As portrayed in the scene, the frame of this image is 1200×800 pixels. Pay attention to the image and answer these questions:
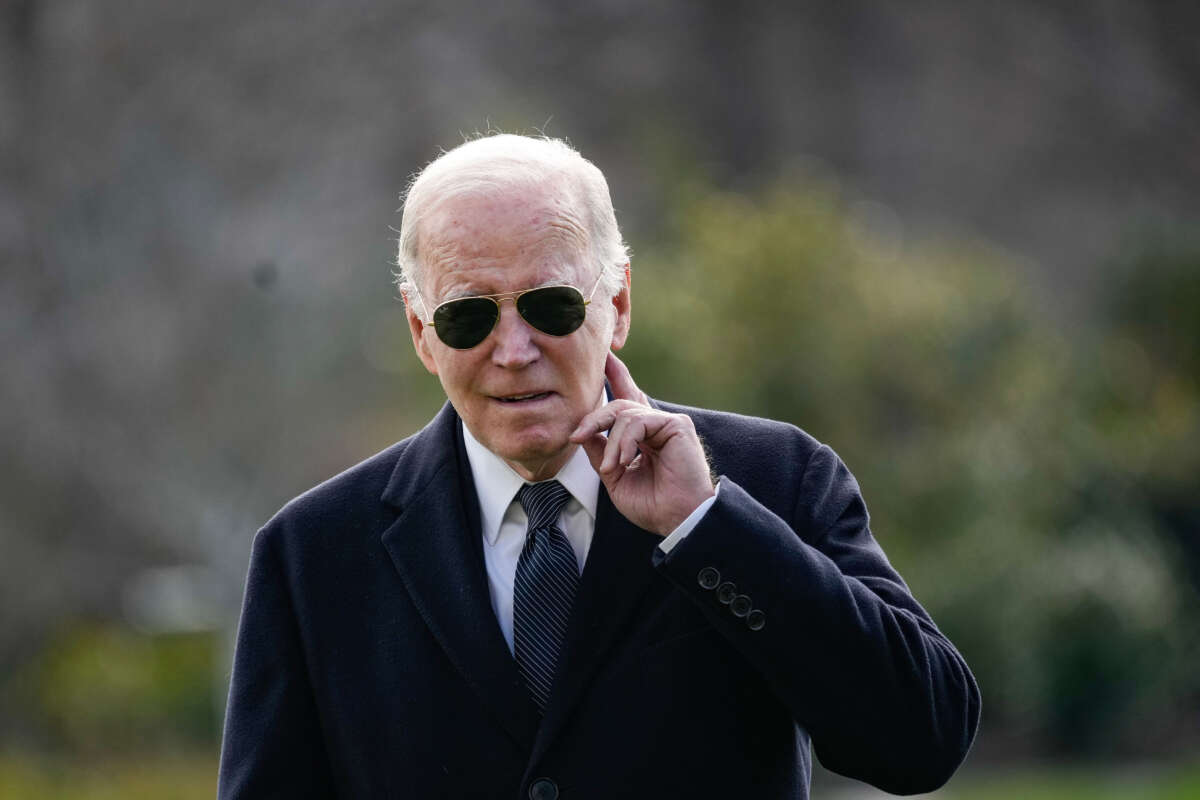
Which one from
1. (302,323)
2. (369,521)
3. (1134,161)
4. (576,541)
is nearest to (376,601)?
(369,521)

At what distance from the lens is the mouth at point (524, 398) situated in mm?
2707

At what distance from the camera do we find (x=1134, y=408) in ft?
66.9

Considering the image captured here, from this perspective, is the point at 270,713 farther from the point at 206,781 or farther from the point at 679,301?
the point at 206,781

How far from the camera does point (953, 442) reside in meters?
17.0

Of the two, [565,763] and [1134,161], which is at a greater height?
[1134,161]

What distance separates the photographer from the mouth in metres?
2.71

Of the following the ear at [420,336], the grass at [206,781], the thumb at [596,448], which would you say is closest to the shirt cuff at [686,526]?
the thumb at [596,448]

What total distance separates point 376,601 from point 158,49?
32798 mm

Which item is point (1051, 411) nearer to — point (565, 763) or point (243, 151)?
point (565, 763)

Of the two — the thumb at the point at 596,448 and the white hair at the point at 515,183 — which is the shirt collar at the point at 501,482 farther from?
the white hair at the point at 515,183

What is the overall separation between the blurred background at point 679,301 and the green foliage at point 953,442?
45 mm

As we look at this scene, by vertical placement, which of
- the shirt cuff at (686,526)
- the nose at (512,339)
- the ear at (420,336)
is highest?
the ear at (420,336)

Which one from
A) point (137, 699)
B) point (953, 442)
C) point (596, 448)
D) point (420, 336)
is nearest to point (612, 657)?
point (596, 448)

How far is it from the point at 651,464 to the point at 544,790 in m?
0.57
